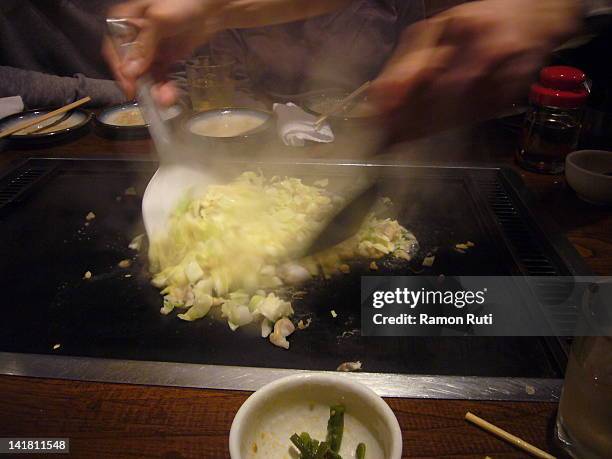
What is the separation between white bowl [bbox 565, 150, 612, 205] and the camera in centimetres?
196

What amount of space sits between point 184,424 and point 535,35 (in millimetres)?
1143

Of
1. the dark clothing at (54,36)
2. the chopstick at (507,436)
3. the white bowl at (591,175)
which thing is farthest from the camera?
the dark clothing at (54,36)

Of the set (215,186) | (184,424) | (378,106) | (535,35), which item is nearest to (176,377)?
(184,424)

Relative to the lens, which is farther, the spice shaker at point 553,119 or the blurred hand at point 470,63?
the spice shaker at point 553,119

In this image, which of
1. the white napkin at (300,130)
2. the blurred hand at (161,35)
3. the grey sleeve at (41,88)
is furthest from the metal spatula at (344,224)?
the grey sleeve at (41,88)

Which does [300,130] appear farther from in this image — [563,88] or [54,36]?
[54,36]

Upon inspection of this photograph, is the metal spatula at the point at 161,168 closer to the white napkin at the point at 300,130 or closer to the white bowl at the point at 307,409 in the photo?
the white napkin at the point at 300,130

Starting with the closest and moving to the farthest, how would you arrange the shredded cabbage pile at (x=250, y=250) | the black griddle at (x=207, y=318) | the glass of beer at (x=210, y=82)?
1. the black griddle at (x=207, y=318)
2. the shredded cabbage pile at (x=250, y=250)
3. the glass of beer at (x=210, y=82)

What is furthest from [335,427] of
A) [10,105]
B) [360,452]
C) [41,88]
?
[41,88]

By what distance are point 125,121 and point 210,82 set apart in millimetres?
608

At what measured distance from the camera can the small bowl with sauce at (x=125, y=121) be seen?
105 inches

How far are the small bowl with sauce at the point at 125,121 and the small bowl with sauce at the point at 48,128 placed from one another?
0.12m

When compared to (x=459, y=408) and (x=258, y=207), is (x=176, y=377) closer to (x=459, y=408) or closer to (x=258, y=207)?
(x=459, y=408)

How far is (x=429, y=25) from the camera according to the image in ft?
3.18
